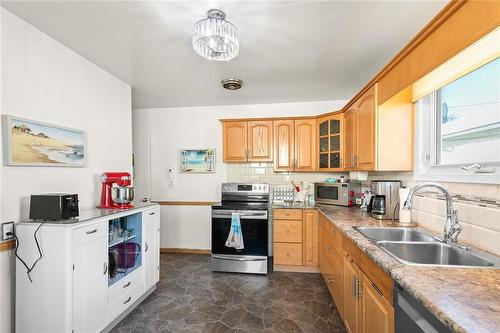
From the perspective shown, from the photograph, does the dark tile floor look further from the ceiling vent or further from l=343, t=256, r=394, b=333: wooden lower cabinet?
the ceiling vent

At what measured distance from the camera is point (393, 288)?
110cm

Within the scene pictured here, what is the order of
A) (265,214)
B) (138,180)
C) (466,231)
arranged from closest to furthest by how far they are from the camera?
(466,231), (265,214), (138,180)

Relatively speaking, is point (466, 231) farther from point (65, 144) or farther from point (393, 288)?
point (65, 144)

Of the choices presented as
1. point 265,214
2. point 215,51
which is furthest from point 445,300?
point 265,214

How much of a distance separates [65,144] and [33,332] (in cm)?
144

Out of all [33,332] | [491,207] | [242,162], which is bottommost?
[33,332]

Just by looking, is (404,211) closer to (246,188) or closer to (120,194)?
(246,188)

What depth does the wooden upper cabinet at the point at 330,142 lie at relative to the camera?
3250 millimetres

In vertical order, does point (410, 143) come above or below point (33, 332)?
above

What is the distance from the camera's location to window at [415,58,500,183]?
1365 millimetres

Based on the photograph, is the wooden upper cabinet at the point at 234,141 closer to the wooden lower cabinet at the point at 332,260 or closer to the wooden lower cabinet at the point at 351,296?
the wooden lower cabinet at the point at 332,260

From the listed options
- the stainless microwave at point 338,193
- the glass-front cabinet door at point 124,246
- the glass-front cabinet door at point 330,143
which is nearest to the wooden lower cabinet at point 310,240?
the stainless microwave at point 338,193

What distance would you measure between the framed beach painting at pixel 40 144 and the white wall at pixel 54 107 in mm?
59

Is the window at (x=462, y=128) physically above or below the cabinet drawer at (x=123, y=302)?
above
